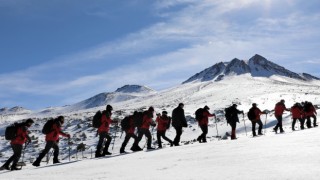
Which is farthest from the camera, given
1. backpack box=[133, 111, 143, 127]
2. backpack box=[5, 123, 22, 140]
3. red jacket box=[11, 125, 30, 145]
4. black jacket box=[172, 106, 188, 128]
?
black jacket box=[172, 106, 188, 128]

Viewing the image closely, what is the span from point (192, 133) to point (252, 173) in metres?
31.9

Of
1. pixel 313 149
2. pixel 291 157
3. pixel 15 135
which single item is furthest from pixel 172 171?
pixel 15 135

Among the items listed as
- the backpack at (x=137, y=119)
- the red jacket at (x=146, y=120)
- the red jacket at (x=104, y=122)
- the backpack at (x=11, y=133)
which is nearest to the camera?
the backpack at (x=11, y=133)

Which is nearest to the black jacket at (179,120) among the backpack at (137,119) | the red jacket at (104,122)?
the backpack at (137,119)

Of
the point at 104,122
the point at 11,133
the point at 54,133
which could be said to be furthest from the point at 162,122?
the point at 11,133

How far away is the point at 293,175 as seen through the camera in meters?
6.38

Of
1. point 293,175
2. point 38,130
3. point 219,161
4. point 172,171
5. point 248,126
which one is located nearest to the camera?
point 293,175

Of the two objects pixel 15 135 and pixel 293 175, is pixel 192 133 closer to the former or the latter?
pixel 15 135

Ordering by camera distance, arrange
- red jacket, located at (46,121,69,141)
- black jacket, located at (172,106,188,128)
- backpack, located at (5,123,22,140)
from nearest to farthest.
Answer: backpack, located at (5,123,22,140)
red jacket, located at (46,121,69,141)
black jacket, located at (172,106,188,128)

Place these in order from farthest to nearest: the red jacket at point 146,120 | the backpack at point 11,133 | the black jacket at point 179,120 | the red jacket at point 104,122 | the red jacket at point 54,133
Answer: the black jacket at point 179,120 → the red jacket at point 146,120 → the red jacket at point 104,122 → the red jacket at point 54,133 → the backpack at point 11,133

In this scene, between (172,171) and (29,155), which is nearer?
(172,171)

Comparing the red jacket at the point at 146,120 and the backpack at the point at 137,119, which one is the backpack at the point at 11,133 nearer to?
the backpack at the point at 137,119

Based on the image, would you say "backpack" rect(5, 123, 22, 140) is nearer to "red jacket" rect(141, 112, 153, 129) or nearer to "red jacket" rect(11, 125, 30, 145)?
"red jacket" rect(11, 125, 30, 145)

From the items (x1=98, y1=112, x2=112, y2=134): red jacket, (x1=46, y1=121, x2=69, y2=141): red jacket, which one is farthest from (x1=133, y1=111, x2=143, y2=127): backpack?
(x1=46, y1=121, x2=69, y2=141): red jacket
